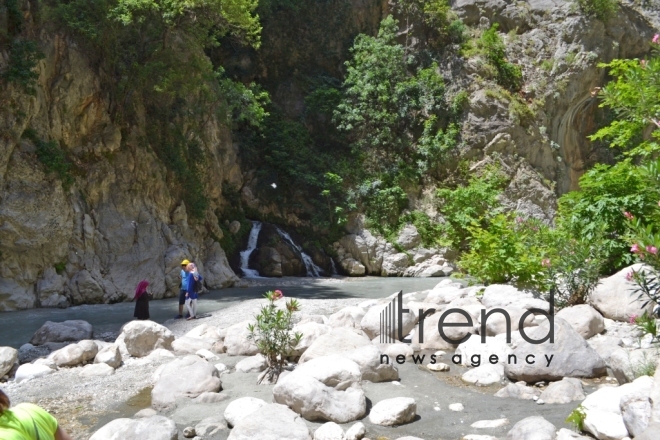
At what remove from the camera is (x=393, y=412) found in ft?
19.8

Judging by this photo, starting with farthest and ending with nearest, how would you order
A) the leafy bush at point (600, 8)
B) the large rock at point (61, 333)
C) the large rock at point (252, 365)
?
the leafy bush at point (600, 8), the large rock at point (61, 333), the large rock at point (252, 365)

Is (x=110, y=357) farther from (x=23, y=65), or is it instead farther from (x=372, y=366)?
(x=23, y=65)

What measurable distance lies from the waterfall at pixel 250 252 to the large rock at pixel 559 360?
17129 millimetres

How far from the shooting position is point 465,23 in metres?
31.7

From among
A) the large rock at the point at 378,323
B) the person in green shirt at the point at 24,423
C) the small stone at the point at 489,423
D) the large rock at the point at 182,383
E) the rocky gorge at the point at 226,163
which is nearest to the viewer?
the person in green shirt at the point at 24,423

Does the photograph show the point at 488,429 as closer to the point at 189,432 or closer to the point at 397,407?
the point at 397,407

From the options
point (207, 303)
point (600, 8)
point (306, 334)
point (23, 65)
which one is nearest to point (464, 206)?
point (600, 8)

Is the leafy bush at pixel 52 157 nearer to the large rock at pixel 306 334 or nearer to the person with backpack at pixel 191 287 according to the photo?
the person with backpack at pixel 191 287

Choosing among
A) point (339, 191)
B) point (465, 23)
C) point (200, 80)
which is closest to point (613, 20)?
point (465, 23)

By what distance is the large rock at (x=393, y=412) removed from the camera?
600 cm

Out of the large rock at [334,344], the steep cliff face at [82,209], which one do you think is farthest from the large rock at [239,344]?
the steep cliff face at [82,209]

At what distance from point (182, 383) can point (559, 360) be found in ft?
15.6

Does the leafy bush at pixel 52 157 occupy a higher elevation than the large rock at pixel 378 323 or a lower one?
higher

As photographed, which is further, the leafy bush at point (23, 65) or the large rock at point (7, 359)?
the leafy bush at point (23, 65)
